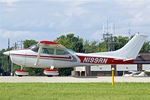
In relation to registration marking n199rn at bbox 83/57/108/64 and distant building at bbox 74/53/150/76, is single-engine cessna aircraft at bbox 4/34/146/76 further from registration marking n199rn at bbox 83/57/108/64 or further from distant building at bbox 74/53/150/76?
distant building at bbox 74/53/150/76

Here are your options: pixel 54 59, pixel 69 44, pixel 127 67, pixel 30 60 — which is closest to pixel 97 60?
pixel 54 59

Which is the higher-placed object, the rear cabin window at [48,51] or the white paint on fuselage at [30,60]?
the rear cabin window at [48,51]

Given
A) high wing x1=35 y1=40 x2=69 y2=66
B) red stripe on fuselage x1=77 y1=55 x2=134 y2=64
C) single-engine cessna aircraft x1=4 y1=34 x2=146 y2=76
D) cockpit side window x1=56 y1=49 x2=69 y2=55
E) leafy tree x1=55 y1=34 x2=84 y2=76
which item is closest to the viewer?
high wing x1=35 y1=40 x2=69 y2=66

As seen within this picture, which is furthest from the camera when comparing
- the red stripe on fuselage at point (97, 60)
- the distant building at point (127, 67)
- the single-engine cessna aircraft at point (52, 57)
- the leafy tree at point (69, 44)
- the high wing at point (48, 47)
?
the distant building at point (127, 67)

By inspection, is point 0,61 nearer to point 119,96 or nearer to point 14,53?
point 14,53

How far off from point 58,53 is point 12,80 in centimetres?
806

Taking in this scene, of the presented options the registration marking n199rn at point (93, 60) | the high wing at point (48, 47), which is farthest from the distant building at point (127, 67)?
the high wing at point (48, 47)

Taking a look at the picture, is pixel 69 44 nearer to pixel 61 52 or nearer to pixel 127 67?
pixel 127 67

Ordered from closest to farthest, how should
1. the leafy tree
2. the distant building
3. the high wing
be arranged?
the high wing → the leafy tree → the distant building

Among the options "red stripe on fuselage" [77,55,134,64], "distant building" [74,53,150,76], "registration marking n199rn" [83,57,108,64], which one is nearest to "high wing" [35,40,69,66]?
"red stripe on fuselage" [77,55,134,64]

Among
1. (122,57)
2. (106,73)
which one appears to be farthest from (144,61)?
(122,57)

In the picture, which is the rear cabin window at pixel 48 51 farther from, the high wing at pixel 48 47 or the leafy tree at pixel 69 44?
the leafy tree at pixel 69 44

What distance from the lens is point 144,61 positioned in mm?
88250

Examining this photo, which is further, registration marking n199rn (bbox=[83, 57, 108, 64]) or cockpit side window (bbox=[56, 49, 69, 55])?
registration marking n199rn (bbox=[83, 57, 108, 64])
